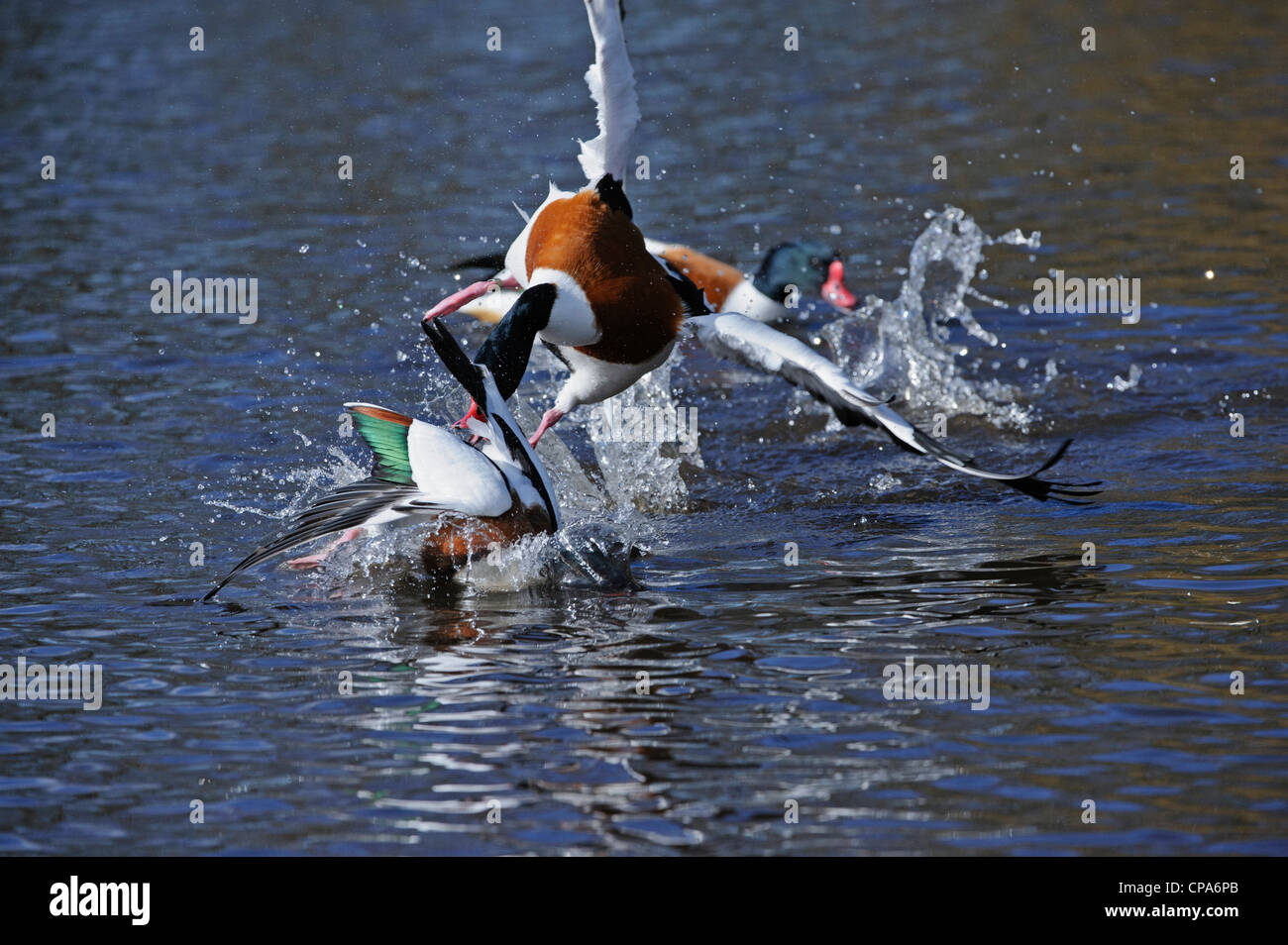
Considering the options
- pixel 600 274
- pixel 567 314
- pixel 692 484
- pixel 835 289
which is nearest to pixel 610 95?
pixel 600 274

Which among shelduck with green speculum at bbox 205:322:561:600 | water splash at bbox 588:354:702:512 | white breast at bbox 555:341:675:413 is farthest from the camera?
water splash at bbox 588:354:702:512

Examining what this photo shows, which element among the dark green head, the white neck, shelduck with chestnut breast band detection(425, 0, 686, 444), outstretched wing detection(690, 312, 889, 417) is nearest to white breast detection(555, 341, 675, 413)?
shelduck with chestnut breast band detection(425, 0, 686, 444)

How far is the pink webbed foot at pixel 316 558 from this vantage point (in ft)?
25.0

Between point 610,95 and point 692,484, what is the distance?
2.20 metres

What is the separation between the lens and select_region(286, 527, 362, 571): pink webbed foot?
25.0ft

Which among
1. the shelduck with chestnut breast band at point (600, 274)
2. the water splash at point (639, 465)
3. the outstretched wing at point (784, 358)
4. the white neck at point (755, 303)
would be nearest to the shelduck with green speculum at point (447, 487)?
the shelduck with chestnut breast band at point (600, 274)

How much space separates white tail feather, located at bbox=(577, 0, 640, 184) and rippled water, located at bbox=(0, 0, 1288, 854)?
5.45 ft

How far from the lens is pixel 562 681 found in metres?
6.28

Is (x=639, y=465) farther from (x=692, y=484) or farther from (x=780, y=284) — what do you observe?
(x=780, y=284)

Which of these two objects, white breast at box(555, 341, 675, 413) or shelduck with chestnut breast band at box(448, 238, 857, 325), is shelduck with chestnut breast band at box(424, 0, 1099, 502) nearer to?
white breast at box(555, 341, 675, 413)

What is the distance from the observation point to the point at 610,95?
26.2ft

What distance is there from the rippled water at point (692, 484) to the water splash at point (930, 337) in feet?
0.14

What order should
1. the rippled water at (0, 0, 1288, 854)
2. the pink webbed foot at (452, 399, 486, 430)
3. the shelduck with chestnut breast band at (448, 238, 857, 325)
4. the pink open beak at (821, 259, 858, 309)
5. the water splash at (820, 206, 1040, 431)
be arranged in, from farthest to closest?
the pink open beak at (821, 259, 858, 309)
the shelduck with chestnut breast band at (448, 238, 857, 325)
the water splash at (820, 206, 1040, 431)
the pink webbed foot at (452, 399, 486, 430)
the rippled water at (0, 0, 1288, 854)

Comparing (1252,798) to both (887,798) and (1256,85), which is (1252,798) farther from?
(1256,85)
